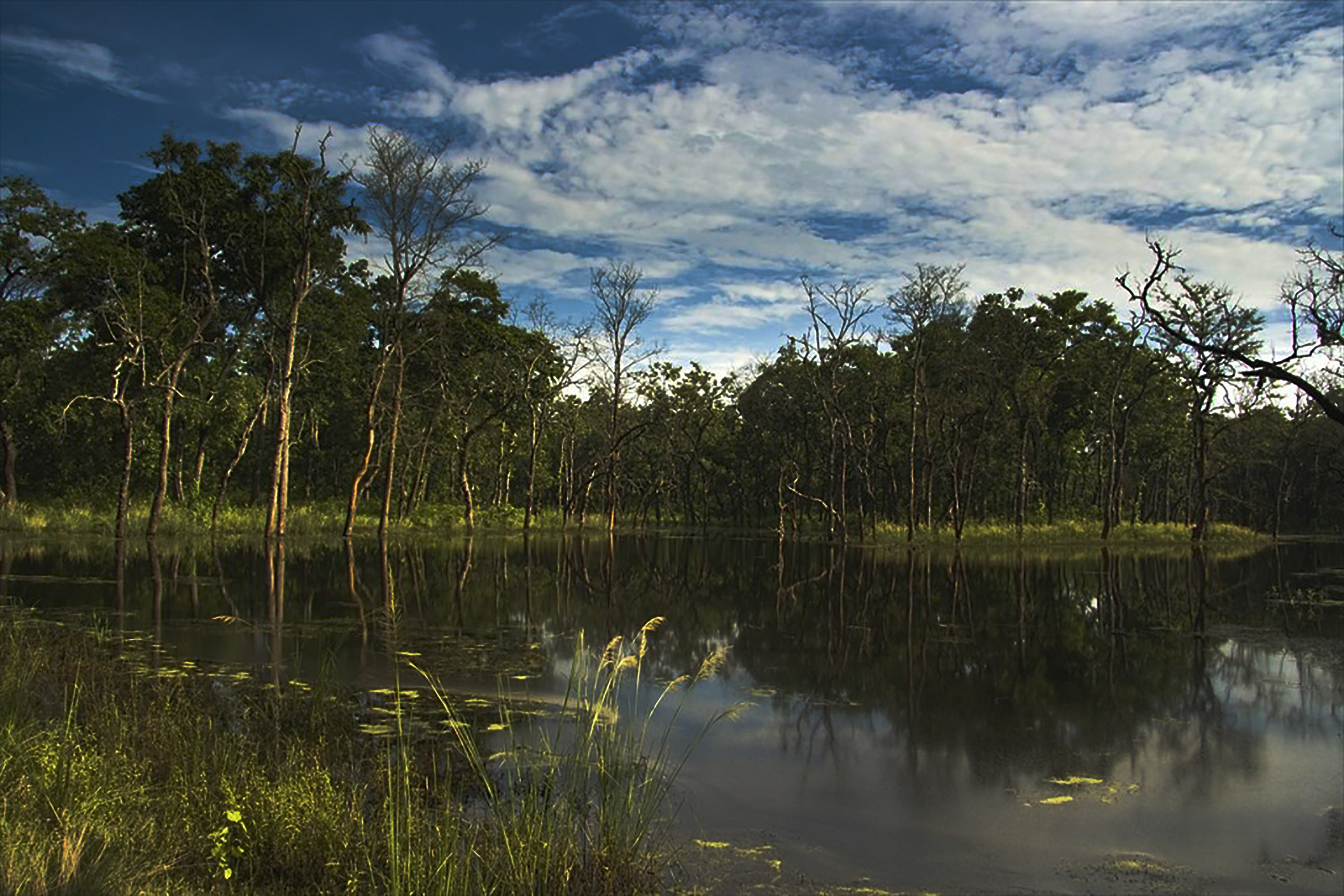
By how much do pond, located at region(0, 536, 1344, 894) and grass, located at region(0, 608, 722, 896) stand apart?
38.4 inches

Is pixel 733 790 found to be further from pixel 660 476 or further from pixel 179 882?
pixel 660 476

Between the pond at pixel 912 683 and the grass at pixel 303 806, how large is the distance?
98 cm

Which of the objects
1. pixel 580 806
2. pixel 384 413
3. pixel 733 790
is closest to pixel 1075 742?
pixel 733 790

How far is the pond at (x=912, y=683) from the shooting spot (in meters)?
6.17

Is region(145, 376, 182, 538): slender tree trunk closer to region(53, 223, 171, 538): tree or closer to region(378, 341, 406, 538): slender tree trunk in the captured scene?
region(53, 223, 171, 538): tree

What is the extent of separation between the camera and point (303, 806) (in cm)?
527

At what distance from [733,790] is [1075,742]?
3707mm

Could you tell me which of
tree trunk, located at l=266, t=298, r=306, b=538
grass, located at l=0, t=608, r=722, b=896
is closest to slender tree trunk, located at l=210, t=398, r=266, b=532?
tree trunk, located at l=266, t=298, r=306, b=538

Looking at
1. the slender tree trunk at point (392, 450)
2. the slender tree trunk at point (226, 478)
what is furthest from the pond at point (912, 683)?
the slender tree trunk at point (392, 450)

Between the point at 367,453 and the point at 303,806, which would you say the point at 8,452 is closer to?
the point at 367,453

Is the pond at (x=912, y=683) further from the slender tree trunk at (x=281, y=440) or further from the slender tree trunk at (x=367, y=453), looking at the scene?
the slender tree trunk at (x=367, y=453)

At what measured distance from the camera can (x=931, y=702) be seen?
33.9 ft

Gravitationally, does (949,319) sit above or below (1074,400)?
above

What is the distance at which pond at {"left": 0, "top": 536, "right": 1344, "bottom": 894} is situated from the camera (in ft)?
20.2
